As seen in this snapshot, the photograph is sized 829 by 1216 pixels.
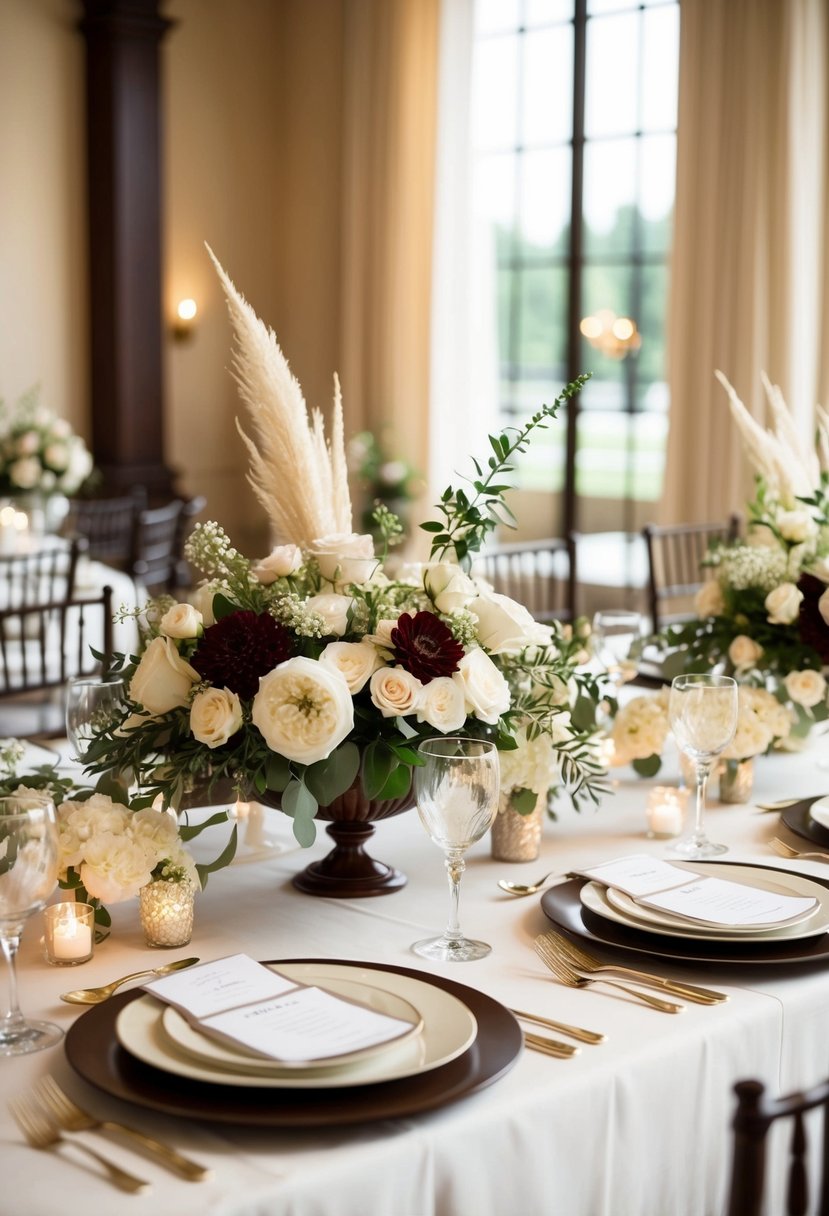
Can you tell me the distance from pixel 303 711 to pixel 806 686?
3.25 feet

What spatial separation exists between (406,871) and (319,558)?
398 millimetres

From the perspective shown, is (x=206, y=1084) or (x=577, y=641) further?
(x=577, y=641)

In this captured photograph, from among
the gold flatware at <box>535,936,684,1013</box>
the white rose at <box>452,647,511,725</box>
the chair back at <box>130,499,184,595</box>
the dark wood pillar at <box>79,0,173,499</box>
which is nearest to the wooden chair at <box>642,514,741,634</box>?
the chair back at <box>130,499,184,595</box>

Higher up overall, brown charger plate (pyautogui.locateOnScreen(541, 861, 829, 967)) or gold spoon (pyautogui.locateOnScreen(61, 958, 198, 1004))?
brown charger plate (pyautogui.locateOnScreen(541, 861, 829, 967))

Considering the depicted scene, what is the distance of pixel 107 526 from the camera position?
5602mm

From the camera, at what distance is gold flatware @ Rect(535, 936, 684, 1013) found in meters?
1.30

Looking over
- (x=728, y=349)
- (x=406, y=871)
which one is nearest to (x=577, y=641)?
(x=406, y=871)

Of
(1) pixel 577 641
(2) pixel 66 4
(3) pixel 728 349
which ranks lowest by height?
(1) pixel 577 641

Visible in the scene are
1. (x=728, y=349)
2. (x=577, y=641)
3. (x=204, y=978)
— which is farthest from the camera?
(x=728, y=349)

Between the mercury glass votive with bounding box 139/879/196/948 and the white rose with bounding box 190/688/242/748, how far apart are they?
0.15 meters

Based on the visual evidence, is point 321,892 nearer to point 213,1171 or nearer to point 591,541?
point 213,1171

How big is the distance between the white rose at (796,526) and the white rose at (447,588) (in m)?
0.85

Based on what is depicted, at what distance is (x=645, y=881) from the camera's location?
5.07 ft

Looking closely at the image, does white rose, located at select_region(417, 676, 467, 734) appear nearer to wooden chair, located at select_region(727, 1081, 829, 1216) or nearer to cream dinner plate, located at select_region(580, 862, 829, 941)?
cream dinner plate, located at select_region(580, 862, 829, 941)
